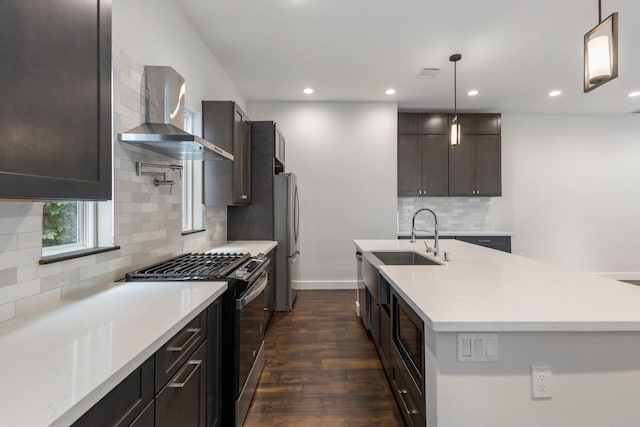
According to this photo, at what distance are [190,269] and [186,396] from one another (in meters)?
0.82

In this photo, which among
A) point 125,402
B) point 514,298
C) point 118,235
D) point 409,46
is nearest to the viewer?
point 125,402

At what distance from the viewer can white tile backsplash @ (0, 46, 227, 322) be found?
119 centimetres

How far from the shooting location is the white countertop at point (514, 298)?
1.16 m

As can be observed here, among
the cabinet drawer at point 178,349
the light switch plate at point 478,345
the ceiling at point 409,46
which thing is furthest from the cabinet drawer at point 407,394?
the ceiling at point 409,46

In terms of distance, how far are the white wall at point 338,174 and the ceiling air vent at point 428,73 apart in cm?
102

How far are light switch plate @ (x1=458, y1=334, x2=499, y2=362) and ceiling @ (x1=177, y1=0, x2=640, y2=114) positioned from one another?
261 cm

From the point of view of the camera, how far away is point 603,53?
59.6 inches

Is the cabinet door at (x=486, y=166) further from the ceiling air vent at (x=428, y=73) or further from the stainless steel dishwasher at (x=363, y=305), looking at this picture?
the stainless steel dishwasher at (x=363, y=305)

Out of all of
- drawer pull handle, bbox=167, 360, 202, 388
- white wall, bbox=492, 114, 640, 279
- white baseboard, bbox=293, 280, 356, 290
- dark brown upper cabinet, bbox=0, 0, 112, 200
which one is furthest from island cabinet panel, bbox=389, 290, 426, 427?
white wall, bbox=492, 114, 640, 279

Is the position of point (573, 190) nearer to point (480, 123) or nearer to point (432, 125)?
point (480, 123)

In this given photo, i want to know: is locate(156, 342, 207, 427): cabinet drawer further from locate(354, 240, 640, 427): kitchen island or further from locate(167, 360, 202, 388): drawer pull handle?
locate(354, 240, 640, 427): kitchen island

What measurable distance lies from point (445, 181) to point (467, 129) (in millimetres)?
966

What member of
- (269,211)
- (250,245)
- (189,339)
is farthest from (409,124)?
(189,339)

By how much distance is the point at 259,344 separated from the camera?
91.4 inches
